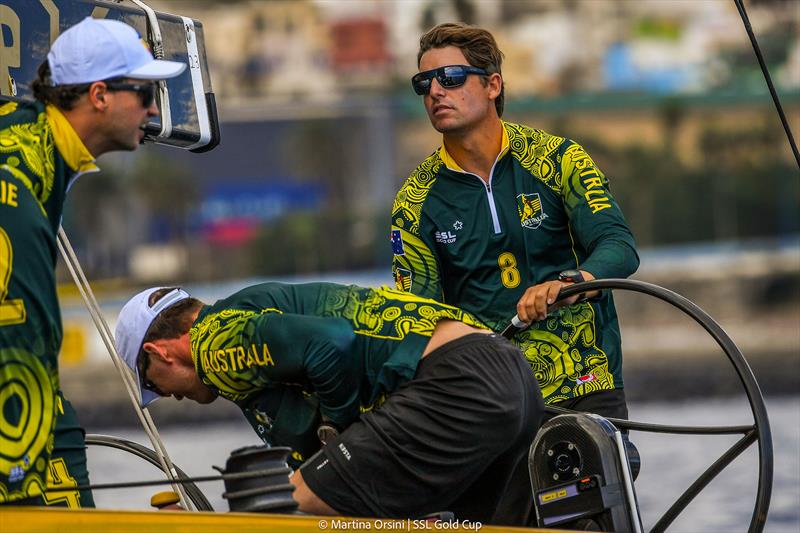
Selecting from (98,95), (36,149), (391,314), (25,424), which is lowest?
(25,424)

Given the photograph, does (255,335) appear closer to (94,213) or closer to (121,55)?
(121,55)

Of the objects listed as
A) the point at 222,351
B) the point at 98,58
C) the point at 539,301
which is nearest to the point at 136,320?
the point at 222,351

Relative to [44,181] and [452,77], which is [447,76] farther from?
[44,181]

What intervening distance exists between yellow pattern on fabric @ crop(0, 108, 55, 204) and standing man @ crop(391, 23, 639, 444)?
1694mm

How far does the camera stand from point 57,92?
3.22m

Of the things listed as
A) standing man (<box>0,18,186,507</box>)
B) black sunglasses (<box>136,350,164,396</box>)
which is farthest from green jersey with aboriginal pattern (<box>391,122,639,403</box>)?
standing man (<box>0,18,186,507</box>)

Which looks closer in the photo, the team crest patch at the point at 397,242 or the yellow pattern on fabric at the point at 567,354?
the yellow pattern on fabric at the point at 567,354

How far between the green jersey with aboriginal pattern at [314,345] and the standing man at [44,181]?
0.44 m

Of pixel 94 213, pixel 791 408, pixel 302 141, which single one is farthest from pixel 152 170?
pixel 791 408

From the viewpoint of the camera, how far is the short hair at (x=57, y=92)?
320 centimetres

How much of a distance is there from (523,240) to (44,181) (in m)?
1.86

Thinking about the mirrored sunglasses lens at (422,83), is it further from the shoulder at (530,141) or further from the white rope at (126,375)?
the white rope at (126,375)

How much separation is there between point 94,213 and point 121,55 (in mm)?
25960

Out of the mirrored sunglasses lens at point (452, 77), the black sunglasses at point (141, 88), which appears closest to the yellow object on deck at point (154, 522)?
the black sunglasses at point (141, 88)
